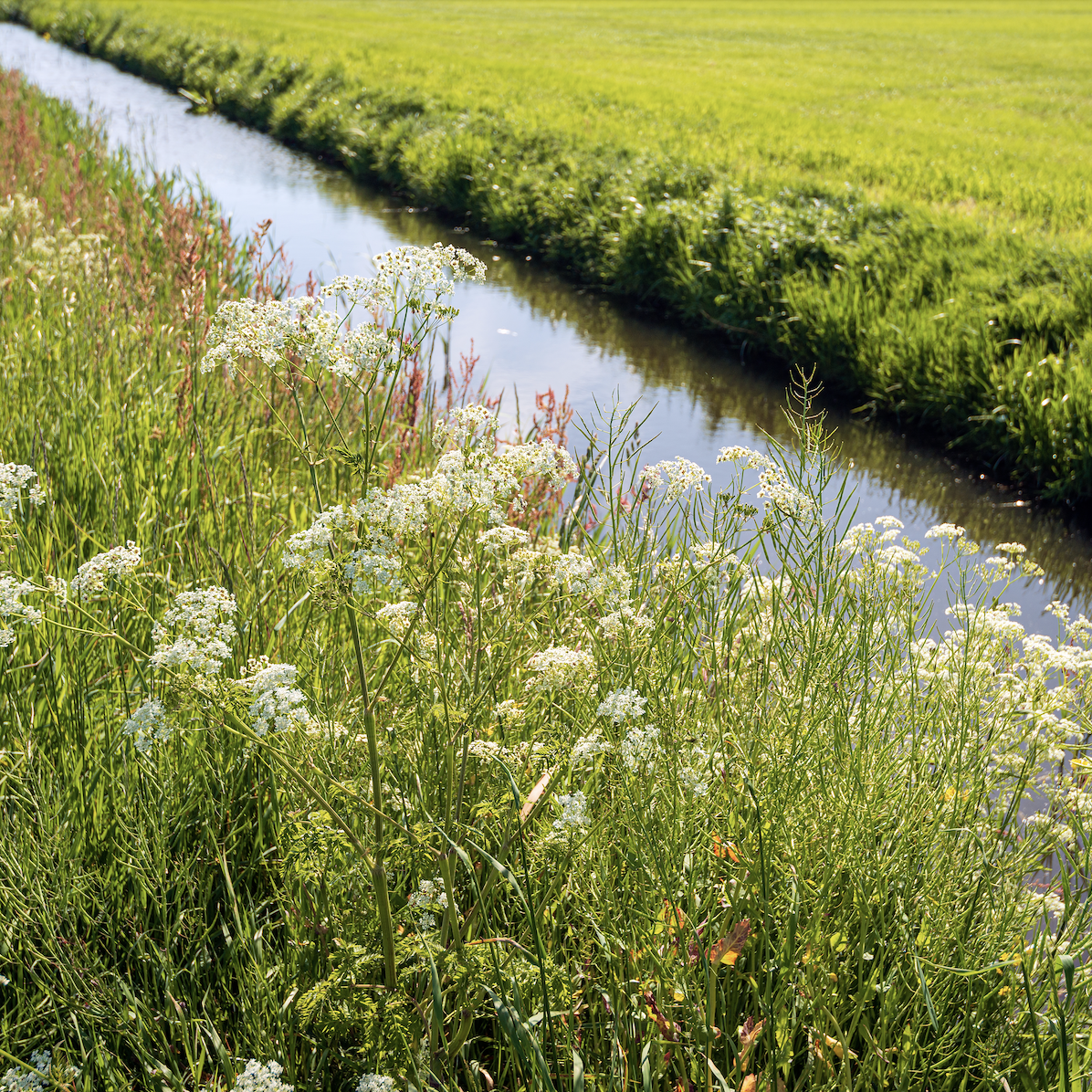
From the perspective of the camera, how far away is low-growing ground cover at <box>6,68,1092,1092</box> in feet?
5.50

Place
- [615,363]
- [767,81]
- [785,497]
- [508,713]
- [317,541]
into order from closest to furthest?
[317,541]
[508,713]
[785,497]
[615,363]
[767,81]

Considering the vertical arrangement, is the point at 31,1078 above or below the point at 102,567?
below

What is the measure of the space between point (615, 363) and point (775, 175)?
13.2ft

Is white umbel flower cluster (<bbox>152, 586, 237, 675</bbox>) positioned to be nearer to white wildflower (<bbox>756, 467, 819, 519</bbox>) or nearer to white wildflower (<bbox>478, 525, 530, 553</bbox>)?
white wildflower (<bbox>478, 525, 530, 553</bbox>)

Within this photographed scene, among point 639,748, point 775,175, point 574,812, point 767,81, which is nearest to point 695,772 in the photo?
point 639,748

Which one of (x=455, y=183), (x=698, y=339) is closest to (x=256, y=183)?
(x=455, y=183)

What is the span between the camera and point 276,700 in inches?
60.0

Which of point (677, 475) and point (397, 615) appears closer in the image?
point (397, 615)

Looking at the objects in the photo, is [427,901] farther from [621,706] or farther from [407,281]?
[407,281]

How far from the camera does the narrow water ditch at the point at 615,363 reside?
5.65 m

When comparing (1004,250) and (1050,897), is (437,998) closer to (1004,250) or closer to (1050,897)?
(1050,897)

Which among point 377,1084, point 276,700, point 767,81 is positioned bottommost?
point 377,1084

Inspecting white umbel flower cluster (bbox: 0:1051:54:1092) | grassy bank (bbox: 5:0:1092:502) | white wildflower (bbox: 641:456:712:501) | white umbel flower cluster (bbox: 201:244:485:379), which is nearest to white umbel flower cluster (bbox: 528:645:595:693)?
white wildflower (bbox: 641:456:712:501)

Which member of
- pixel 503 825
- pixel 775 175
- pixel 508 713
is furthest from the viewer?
pixel 775 175
